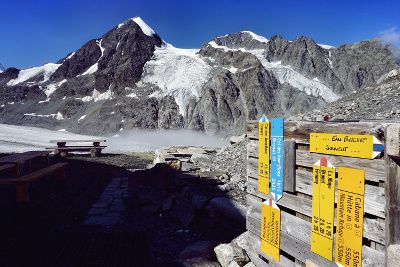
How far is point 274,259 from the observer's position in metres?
5.07

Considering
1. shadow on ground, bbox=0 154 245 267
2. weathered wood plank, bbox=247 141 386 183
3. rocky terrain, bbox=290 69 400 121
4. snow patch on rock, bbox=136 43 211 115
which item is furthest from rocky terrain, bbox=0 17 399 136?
weathered wood plank, bbox=247 141 386 183

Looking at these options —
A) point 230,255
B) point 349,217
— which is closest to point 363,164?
point 349,217

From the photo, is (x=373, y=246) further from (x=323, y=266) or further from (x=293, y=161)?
(x=293, y=161)

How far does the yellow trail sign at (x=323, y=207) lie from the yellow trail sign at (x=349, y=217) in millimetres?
127

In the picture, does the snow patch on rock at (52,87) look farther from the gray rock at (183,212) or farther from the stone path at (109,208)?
the gray rock at (183,212)

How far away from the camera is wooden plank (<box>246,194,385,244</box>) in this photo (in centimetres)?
344

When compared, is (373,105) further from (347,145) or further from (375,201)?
(375,201)

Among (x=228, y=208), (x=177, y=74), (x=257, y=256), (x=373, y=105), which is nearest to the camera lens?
(x=257, y=256)

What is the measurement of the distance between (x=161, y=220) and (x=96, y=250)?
225 centimetres

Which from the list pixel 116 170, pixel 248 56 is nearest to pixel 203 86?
pixel 248 56

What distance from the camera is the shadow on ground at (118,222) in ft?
23.7

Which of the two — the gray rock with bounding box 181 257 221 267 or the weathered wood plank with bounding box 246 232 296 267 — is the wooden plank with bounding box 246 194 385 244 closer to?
the weathered wood plank with bounding box 246 232 296 267

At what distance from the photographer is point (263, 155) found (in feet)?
17.2

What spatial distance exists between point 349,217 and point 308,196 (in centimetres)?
76
